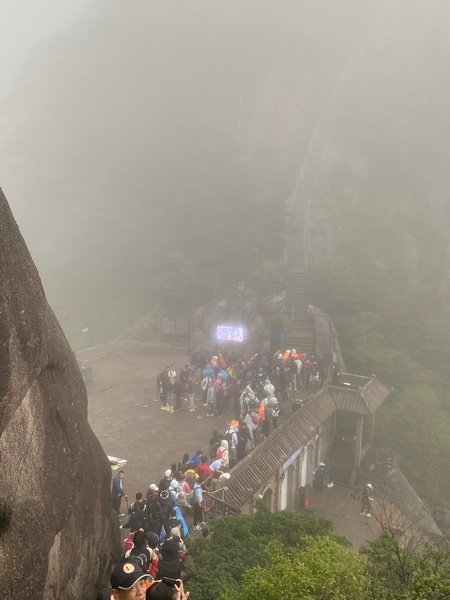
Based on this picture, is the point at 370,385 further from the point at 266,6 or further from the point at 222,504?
the point at 266,6

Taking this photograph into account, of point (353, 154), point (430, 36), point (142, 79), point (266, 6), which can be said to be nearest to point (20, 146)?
point (142, 79)

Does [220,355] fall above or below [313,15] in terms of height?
below

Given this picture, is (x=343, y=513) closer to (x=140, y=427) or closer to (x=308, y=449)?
(x=308, y=449)

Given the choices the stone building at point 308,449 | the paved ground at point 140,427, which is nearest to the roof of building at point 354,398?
the stone building at point 308,449

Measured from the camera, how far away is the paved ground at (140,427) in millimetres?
17594

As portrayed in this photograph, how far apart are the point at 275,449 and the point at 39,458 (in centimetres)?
1269

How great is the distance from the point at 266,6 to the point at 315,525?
6891cm

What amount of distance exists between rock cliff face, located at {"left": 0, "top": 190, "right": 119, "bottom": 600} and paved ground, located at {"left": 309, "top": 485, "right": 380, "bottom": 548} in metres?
14.4

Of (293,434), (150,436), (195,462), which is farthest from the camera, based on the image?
(150,436)

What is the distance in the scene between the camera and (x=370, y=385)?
25.9m

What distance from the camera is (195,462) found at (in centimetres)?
1490

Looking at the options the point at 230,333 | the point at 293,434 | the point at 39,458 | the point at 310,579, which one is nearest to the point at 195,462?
the point at 293,434

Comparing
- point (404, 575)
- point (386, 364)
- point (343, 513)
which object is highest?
point (404, 575)

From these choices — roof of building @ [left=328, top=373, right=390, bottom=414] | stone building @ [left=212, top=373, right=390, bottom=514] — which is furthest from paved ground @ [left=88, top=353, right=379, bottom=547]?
roof of building @ [left=328, top=373, right=390, bottom=414]
